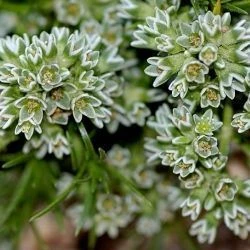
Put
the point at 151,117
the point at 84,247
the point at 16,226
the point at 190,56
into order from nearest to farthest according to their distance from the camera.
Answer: the point at 190,56 → the point at 151,117 → the point at 16,226 → the point at 84,247

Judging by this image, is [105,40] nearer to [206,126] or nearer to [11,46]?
[11,46]

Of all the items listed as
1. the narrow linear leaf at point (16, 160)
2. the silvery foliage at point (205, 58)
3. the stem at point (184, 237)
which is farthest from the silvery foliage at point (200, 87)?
the stem at point (184, 237)

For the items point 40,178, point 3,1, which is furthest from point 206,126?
point 3,1

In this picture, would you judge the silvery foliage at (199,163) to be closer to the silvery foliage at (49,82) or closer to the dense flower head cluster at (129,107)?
the dense flower head cluster at (129,107)

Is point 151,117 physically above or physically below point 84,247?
above

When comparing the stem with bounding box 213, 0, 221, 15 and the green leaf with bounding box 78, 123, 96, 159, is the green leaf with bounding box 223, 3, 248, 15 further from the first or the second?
the green leaf with bounding box 78, 123, 96, 159

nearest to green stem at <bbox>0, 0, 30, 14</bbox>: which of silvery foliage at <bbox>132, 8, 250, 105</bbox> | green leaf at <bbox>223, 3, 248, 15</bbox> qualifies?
silvery foliage at <bbox>132, 8, 250, 105</bbox>

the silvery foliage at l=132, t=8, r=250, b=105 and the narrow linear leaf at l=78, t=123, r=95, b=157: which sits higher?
the silvery foliage at l=132, t=8, r=250, b=105
